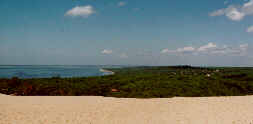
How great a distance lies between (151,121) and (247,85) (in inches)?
693

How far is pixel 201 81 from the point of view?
2205 centimetres

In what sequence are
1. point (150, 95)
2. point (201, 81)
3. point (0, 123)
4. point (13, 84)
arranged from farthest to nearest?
point (201, 81)
point (13, 84)
point (150, 95)
point (0, 123)

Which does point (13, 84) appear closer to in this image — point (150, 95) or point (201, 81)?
point (150, 95)

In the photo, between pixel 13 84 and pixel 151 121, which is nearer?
pixel 151 121

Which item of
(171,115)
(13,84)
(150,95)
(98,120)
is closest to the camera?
(98,120)

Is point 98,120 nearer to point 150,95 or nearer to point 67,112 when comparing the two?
point 67,112

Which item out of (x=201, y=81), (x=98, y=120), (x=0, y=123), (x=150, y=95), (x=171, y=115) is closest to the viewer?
(x=0, y=123)

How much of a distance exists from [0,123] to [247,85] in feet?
74.3

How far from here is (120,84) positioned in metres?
21.7

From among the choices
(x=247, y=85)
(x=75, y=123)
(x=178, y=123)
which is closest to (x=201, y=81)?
(x=247, y=85)

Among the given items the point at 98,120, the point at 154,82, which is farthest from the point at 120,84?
the point at 98,120

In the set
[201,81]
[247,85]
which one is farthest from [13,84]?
[247,85]

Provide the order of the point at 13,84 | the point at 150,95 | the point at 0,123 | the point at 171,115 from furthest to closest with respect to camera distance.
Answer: the point at 13,84
the point at 150,95
the point at 171,115
the point at 0,123

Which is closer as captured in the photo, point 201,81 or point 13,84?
point 13,84
